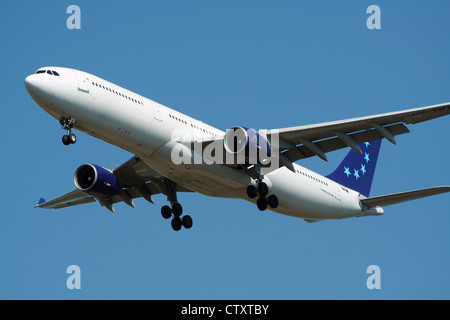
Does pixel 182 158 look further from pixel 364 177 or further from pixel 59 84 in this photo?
pixel 364 177

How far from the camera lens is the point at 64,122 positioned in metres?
29.3

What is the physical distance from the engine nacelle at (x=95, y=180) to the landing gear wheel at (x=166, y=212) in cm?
256

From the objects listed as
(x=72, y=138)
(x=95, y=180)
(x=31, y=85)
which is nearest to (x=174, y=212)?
(x=95, y=180)

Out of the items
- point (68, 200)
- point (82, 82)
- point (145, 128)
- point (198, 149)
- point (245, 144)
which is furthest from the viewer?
point (68, 200)

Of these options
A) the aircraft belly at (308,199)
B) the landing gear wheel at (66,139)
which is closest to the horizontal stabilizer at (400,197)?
the aircraft belly at (308,199)

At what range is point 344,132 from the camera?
105 ft

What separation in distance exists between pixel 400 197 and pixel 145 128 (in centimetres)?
1361

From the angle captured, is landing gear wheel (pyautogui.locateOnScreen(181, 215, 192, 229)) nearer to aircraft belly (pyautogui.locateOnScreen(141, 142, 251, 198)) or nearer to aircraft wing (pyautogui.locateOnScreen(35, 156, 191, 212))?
aircraft wing (pyautogui.locateOnScreen(35, 156, 191, 212))

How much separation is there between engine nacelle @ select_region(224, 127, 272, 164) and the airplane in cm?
4

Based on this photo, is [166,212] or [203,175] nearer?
[203,175]

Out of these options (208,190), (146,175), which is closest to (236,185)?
(208,190)

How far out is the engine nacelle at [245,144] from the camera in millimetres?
31344

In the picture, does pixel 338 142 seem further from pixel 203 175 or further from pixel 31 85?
pixel 31 85

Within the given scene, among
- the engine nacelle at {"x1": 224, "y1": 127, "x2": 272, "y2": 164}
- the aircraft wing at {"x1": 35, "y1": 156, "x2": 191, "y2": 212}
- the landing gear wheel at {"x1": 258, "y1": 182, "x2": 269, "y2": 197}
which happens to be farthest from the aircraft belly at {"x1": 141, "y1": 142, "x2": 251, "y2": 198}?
the aircraft wing at {"x1": 35, "y1": 156, "x2": 191, "y2": 212}
